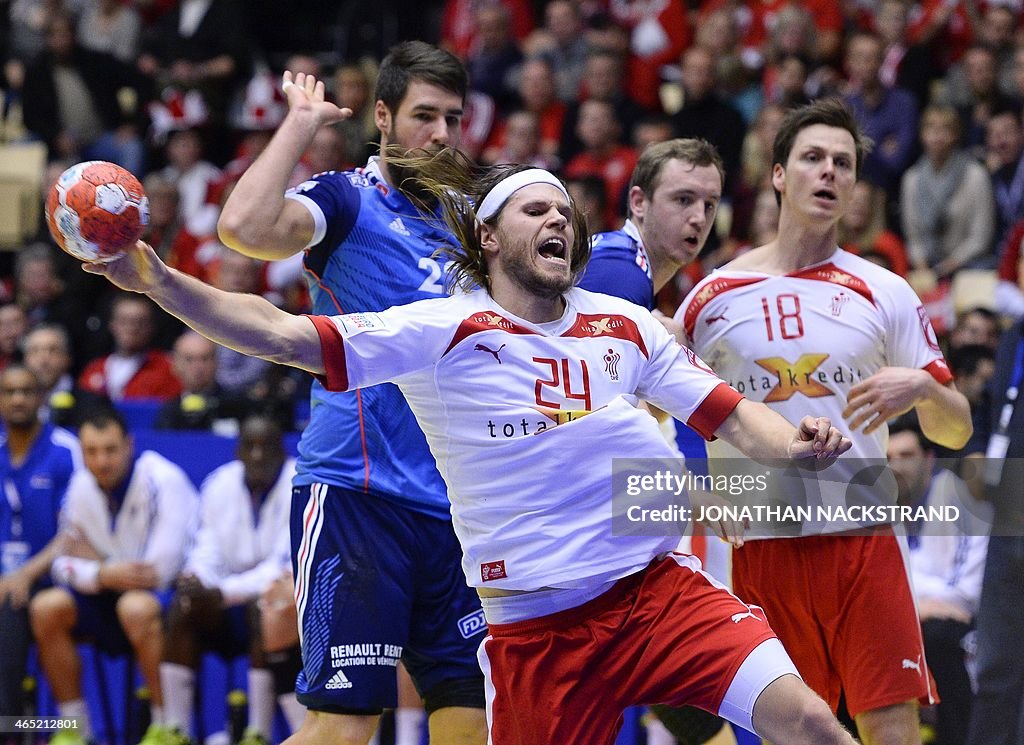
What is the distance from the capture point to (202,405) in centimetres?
980

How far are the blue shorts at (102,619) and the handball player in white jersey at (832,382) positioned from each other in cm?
455

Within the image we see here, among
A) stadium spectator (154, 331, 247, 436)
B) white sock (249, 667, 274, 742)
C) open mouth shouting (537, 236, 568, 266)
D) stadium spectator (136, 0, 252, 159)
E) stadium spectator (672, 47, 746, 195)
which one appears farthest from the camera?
stadium spectator (136, 0, 252, 159)

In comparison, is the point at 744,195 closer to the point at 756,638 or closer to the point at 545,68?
the point at 545,68

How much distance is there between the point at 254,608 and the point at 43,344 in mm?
3517

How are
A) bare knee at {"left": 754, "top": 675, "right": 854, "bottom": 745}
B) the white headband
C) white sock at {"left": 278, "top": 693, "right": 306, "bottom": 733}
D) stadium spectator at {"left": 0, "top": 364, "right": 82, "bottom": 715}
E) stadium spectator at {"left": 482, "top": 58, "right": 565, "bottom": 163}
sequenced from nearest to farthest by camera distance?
bare knee at {"left": 754, "top": 675, "right": 854, "bottom": 745}
the white headband
white sock at {"left": 278, "top": 693, "right": 306, "bottom": 733}
stadium spectator at {"left": 0, "top": 364, "right": 82, "bottom": 715}
stadium spectator at {"left": 482, "top": 58, "right": 565, "bottom": 163}

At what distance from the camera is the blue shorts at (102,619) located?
29.0ft

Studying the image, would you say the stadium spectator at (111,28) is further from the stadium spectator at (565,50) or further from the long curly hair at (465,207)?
the long curly hair at (465,207)

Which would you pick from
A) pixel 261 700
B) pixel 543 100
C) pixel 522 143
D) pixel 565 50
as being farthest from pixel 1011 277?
pixel 261 700

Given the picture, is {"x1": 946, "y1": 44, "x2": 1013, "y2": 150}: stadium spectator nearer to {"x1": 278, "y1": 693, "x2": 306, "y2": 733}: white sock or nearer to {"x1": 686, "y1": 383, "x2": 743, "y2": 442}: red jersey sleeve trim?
{"x1": 278, "y1": 693, "x2": 306, "y2": 733}: white sock

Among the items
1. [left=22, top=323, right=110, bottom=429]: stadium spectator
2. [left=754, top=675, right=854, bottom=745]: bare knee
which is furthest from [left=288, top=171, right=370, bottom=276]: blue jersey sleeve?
[left=22, top=323, right=110, bottom=429]: stadium spectator

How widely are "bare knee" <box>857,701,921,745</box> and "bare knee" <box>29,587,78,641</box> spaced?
5292mm

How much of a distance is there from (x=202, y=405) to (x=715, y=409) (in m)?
5.79

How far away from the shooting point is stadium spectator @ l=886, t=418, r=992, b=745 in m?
7.46

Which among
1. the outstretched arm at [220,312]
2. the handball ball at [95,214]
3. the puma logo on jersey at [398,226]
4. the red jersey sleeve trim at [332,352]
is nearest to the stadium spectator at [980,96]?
the puma logo on jersey at [398,226]
